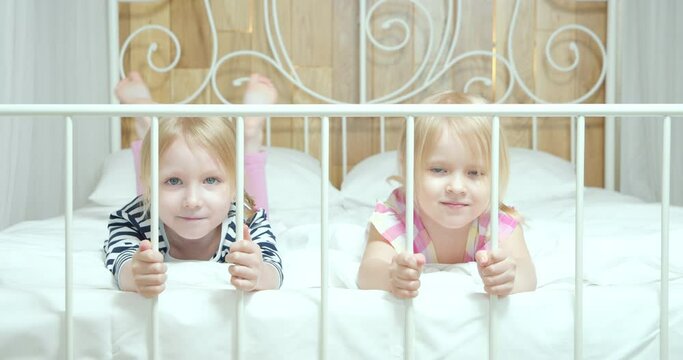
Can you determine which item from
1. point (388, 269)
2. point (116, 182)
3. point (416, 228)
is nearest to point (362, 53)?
point (116, 182)

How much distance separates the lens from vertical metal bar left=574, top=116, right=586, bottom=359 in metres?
0.90

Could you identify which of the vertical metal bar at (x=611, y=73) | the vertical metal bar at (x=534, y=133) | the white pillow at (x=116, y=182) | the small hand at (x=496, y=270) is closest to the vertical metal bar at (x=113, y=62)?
the white pillow at (x=116, y=182)

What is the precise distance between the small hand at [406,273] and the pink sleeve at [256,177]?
106 centimetres

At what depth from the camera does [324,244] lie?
906mm

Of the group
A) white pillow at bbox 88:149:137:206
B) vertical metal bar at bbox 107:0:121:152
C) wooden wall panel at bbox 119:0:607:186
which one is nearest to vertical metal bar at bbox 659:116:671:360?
white pillow at bbox 88:149:137:206

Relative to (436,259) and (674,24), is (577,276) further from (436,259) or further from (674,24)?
(674,24)

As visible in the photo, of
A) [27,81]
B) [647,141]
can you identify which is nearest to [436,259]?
[27,81]

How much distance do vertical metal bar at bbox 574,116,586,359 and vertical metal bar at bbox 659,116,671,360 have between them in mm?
100

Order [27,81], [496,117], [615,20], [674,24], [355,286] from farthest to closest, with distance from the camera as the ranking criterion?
[615,20]
[674,24]
[27,81]
[355,286]
[496,117]

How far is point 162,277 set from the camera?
0.91 m

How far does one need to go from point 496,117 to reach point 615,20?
1.99m

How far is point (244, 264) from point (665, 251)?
0.51 meters

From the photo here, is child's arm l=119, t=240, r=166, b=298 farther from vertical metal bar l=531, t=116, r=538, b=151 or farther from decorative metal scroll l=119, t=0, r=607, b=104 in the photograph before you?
vertical metal bar l=531, t=116, r=538, b=151

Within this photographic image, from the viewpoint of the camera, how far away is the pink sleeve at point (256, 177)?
6.44 feet
